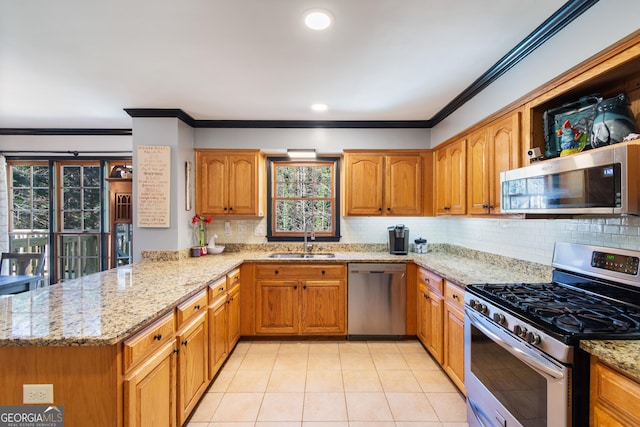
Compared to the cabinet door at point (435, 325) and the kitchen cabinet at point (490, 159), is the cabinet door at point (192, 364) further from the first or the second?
the kitchen cabinet at point (490, 159)

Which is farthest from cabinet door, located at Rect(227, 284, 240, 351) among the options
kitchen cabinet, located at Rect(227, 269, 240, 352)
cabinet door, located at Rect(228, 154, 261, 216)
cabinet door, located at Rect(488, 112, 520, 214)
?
cabinet door, located at Rect(488, 112, 520, 214)

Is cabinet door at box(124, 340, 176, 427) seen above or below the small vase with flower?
below

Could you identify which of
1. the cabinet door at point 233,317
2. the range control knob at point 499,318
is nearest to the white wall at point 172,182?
the cabinet door at point 233,317

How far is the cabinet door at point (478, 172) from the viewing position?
2398 millimetres

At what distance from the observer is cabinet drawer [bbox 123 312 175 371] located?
4.29 feet

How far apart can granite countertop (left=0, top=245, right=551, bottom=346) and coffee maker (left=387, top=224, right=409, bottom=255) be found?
182 millimetres

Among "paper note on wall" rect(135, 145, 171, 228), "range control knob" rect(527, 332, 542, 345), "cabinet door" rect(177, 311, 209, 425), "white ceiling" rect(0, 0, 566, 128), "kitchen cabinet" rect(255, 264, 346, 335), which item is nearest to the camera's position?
"range control knob" rect(527, 332, 542, 345)

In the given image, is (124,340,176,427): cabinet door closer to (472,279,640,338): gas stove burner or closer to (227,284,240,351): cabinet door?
(227,284,240,351): cabinet door

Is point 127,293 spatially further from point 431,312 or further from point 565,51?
point 565,51

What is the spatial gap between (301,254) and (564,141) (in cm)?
276

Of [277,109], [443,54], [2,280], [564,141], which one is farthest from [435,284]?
[2,280]

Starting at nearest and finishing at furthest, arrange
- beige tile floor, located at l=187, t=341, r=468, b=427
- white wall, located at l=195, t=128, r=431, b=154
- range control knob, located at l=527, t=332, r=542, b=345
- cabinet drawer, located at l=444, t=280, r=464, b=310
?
range control knob, located at l=527, t=332, r=542, b=345
beige tile floor, located at l=187, t=341, r=468, b=427
cabinet drawer, located at l=444, t=280, r=464, b=310
white wall, located at l=195, t=128, r=431, b=154

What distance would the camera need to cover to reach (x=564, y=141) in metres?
1.67

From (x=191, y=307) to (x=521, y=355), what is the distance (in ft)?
6.20
